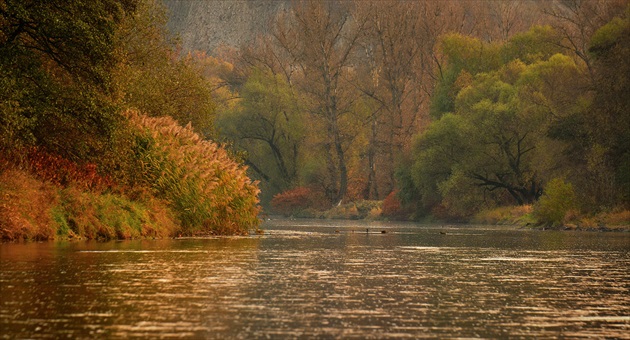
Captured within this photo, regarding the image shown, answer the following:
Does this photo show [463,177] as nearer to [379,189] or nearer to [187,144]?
[379,189]

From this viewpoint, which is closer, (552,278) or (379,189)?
(552,278)

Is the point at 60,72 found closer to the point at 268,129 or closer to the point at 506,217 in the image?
the point at 506,217

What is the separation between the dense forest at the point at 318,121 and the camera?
32688mm

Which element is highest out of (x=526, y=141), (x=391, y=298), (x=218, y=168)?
(x=526, y=141)

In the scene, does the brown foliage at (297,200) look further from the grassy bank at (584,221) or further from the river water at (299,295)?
the river water at (299,295)

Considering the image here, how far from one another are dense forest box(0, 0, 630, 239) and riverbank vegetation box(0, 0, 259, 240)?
0.07m

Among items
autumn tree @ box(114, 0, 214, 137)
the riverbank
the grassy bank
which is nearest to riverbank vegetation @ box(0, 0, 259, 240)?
autumn tree @ box(114, 0, 214, 137)

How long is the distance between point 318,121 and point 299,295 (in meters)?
96.3

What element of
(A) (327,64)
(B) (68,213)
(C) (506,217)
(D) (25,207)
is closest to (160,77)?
(B) (68,213)

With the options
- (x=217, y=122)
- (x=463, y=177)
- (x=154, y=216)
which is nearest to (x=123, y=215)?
(x=154, y=216)

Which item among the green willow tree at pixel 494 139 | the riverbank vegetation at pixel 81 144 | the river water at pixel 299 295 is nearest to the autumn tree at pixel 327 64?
the green willow tree at pixel 494 139

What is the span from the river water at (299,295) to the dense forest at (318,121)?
634cm

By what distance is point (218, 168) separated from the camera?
44.5 meters

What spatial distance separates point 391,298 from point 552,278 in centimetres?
599
